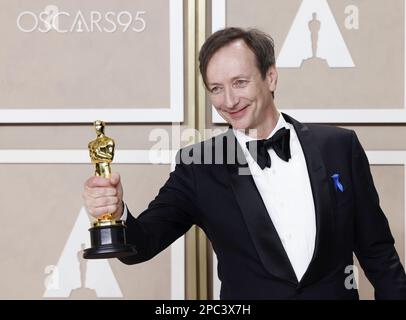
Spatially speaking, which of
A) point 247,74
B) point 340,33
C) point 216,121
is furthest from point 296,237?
point 340,33

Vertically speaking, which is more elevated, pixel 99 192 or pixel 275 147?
pixel 275 147

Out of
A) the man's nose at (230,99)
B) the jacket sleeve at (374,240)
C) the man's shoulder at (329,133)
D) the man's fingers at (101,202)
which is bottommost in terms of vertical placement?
the jacket sleeve at (374,240)

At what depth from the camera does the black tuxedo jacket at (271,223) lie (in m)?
1.58

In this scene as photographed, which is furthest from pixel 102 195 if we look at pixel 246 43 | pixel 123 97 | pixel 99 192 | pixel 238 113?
pixel 123 97

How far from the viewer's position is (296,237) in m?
1.62

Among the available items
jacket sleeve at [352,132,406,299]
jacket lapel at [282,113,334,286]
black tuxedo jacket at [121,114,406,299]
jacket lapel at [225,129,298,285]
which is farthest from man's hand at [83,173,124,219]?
jacket sleeve at [352,132,406,299]

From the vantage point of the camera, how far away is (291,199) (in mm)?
1656

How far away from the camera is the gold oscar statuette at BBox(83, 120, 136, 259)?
4.53 feet

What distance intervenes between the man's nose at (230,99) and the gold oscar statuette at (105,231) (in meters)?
0.35

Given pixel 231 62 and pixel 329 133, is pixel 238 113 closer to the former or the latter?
pixel 231 62

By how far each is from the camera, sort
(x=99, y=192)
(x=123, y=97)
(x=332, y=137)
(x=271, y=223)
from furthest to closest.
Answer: (x=123, y=97), (x=332, y=137), (x=271, y=223), (x=99, y=192)

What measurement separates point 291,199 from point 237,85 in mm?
321

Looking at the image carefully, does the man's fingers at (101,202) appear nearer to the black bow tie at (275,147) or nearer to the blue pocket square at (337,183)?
the black bow tie at (275,147)

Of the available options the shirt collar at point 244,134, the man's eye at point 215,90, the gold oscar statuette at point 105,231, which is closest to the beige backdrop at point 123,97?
the shirt collar at point 244,134
